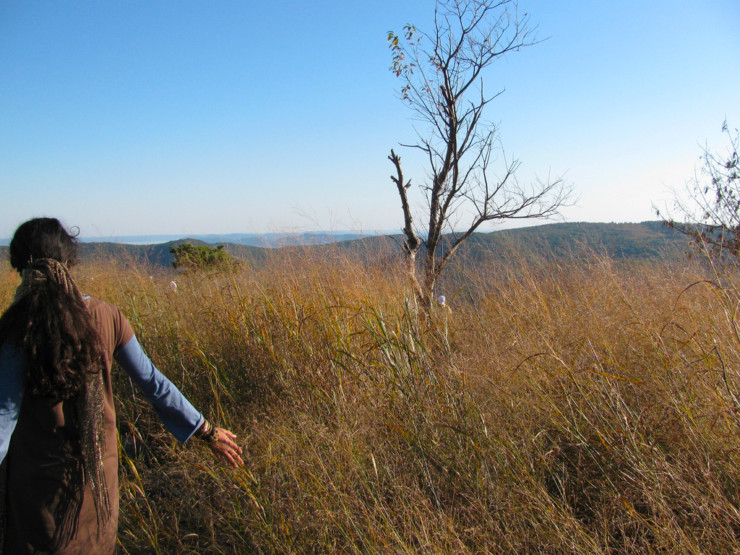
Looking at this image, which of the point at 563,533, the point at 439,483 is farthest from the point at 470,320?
the point at 563,533

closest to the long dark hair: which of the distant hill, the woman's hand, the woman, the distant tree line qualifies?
the woman

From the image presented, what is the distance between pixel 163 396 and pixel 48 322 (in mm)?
503

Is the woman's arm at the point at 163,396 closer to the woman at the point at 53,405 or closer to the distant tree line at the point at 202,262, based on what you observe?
the woman at the point at 53,405

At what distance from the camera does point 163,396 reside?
Answer: 4.93 ft

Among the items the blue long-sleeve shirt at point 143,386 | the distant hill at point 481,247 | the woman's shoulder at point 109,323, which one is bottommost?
the blue long-sleeve shirt at point 143,386

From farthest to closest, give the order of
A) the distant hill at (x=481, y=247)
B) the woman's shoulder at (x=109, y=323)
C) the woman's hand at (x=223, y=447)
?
the distant hill at (x=481, y=247) → the woman's hand at (x=223, y=447) → the woman's shoulder at (x=109, y=323)

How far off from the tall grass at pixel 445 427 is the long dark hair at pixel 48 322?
944 mm

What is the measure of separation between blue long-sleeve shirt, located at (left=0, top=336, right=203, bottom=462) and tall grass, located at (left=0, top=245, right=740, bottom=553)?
1.56ft

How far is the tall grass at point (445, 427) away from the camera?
1.54m

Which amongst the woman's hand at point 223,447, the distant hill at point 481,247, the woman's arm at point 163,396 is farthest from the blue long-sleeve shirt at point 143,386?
the distant hill at point 481,247

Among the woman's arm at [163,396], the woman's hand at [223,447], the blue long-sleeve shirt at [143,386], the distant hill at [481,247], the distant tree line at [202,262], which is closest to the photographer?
the blue long-sleeve shirt at [143,386]

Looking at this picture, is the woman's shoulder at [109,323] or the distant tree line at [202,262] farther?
the distant tree line at [202,262]

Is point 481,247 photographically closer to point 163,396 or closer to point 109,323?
point 163,396

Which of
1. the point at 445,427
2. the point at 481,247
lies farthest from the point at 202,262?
the point at 445,427
